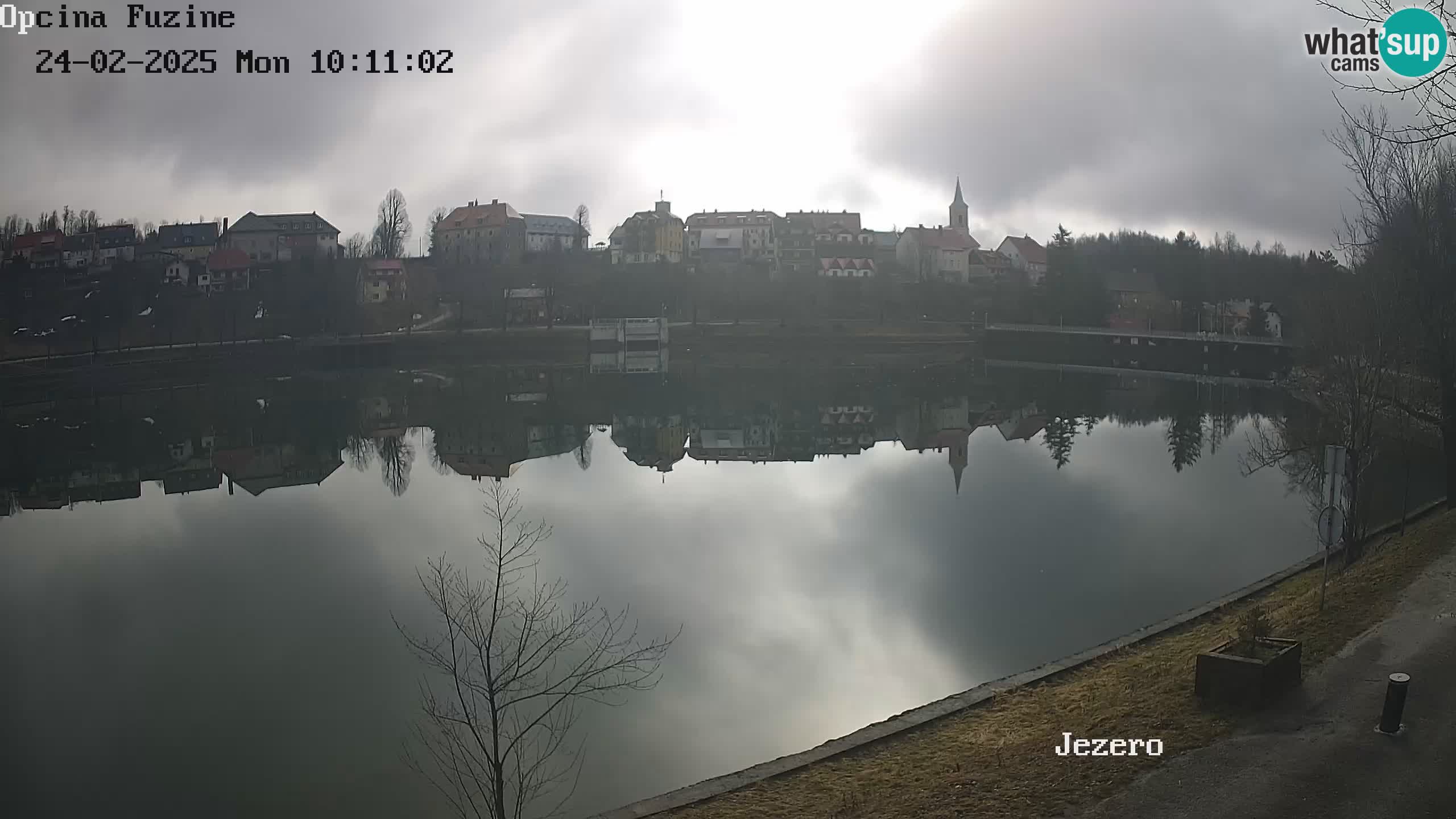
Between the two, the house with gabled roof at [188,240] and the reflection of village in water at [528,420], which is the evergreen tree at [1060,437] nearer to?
the reflection of village in water at [528,420]

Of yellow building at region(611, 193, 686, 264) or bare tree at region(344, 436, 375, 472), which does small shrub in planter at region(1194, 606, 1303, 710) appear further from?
yellow building at region(611, 193, 686, 264)

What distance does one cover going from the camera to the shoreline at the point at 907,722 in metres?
7.34

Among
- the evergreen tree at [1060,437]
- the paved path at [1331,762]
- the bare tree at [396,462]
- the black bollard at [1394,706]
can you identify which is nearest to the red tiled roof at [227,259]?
the bare tree at [396,462]

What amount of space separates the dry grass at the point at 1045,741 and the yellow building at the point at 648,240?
229 feet

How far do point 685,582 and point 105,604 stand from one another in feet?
28.2

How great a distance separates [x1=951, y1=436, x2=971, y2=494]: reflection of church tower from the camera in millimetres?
24422

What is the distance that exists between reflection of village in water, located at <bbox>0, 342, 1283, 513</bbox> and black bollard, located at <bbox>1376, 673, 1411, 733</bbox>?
17.8 m

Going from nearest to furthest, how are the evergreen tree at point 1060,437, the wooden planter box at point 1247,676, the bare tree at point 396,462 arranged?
the wooden planter box at point 1247,676 → the bare tree at point 396,462 → the evergreen tree at point 1060,437

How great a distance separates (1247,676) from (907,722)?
2712mm

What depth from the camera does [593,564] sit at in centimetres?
1636

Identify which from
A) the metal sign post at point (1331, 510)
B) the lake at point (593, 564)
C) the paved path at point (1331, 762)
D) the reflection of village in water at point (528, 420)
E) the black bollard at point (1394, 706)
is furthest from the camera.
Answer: the reflection of village in water at point (528, 420)

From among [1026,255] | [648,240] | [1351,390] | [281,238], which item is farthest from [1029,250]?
[1351,390]

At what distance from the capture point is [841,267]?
7900 cm

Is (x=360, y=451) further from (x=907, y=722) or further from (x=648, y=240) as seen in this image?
(x=648, y=240)
